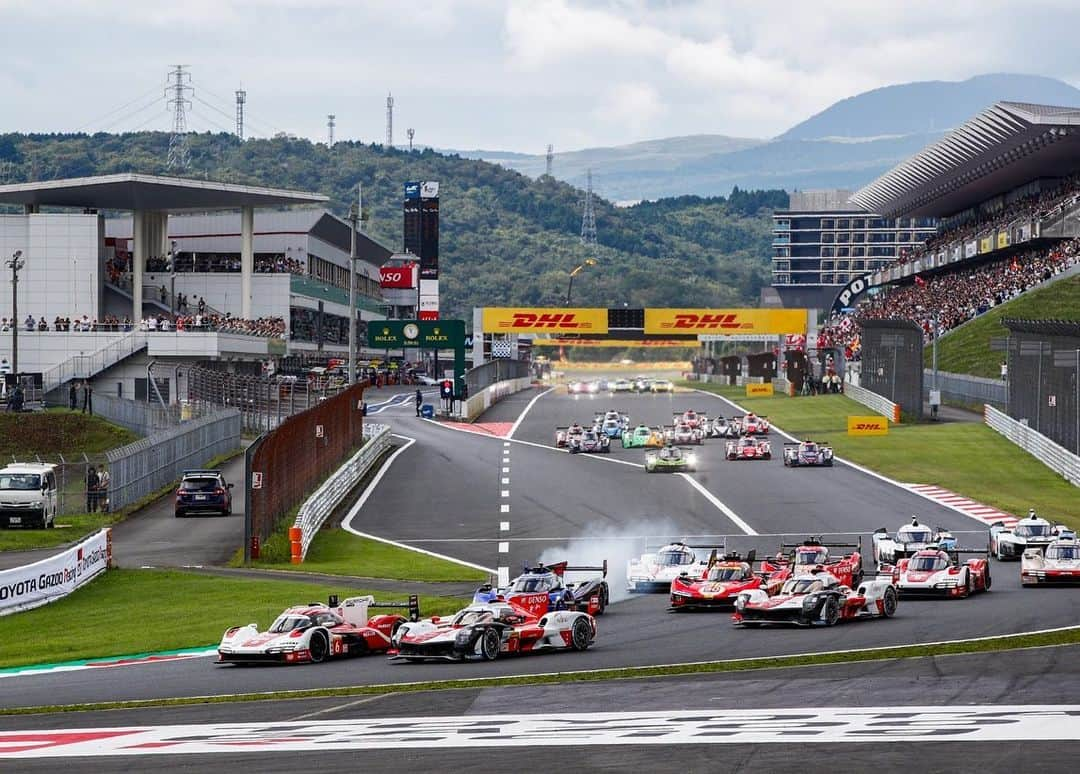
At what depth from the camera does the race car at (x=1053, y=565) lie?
115 feet

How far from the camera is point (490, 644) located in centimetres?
2559

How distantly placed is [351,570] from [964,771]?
26.5 metres

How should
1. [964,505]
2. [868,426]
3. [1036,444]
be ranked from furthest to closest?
[868,426], [1036,444], [964,505]

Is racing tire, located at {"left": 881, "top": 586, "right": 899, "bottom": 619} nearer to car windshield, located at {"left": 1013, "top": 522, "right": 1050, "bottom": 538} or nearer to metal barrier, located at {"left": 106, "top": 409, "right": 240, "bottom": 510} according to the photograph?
car windshield, located at {"left": 1013, "top": 522, "right": 1050, "bottom": 538}

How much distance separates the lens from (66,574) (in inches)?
1394

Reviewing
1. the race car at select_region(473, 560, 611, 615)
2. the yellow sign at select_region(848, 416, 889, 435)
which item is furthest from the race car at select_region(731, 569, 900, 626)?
the yellow sign at select_region(848, 416, 889, 435)

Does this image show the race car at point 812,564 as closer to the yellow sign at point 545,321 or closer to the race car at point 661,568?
the race car at point 661,568

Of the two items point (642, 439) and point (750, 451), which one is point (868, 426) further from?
point (750, 451)

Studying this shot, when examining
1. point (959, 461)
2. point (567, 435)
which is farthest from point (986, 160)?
point (959, 461)

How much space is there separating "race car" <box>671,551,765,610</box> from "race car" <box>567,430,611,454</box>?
41578 mm

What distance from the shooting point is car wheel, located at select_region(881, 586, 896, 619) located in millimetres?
29969

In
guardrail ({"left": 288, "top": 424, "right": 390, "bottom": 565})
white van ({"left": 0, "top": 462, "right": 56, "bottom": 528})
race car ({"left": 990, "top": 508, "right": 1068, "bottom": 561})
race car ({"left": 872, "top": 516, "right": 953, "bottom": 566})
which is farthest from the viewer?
white van ({"left": 0, "top": 462, "right": 56, "bottom": 528})

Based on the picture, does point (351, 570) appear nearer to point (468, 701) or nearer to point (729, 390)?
point (468, 701)

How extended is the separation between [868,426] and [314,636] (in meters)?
58.0
